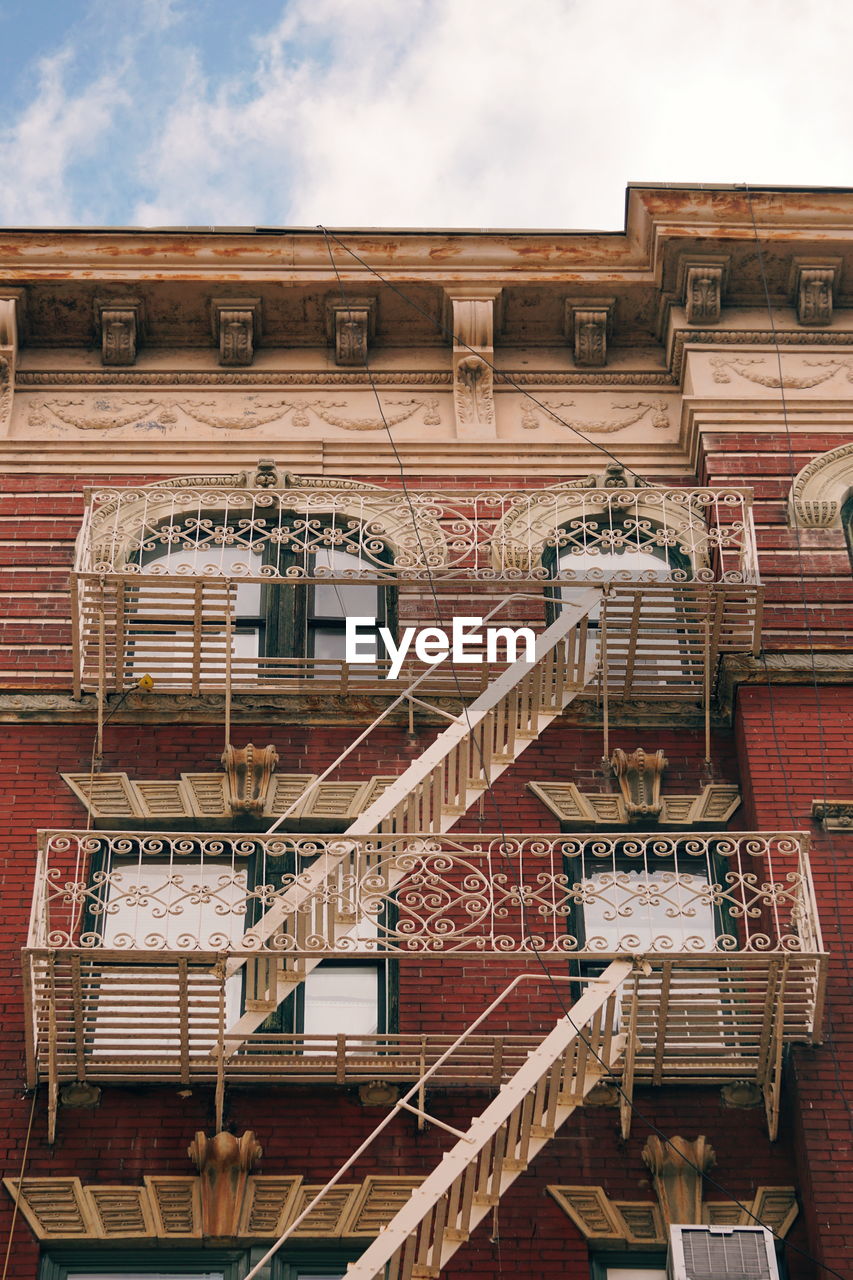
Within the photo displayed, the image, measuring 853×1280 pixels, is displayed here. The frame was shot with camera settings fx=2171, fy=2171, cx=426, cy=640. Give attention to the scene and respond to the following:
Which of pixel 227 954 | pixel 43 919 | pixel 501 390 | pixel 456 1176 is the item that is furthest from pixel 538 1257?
pixel 501 390

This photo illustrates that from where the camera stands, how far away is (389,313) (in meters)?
18.5

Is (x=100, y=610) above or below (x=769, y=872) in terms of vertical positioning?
above

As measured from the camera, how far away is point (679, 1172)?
516 inches

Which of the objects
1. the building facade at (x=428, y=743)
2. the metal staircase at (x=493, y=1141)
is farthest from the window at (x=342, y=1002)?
the metal staircase at (x=493, y=1141)

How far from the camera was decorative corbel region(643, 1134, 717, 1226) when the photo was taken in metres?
13.0

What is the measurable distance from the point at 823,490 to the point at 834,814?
3.27 metres

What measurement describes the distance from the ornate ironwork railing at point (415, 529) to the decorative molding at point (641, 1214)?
4838 mm

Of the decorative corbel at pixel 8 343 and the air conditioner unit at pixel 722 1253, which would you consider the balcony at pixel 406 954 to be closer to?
the air conditioner unit at pixel 722 1253

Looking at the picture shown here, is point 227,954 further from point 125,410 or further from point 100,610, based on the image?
point 125,410

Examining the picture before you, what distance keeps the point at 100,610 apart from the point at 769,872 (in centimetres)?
511

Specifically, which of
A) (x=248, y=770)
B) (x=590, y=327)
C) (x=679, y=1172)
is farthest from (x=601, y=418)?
(x=679, y=1172)

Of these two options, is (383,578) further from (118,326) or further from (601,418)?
(118,326)

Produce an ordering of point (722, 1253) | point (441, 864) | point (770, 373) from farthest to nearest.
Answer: point (770, 373), point (441, 864), point (722, 1253)

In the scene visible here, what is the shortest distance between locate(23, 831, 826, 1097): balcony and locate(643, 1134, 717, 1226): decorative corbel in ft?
1.42
